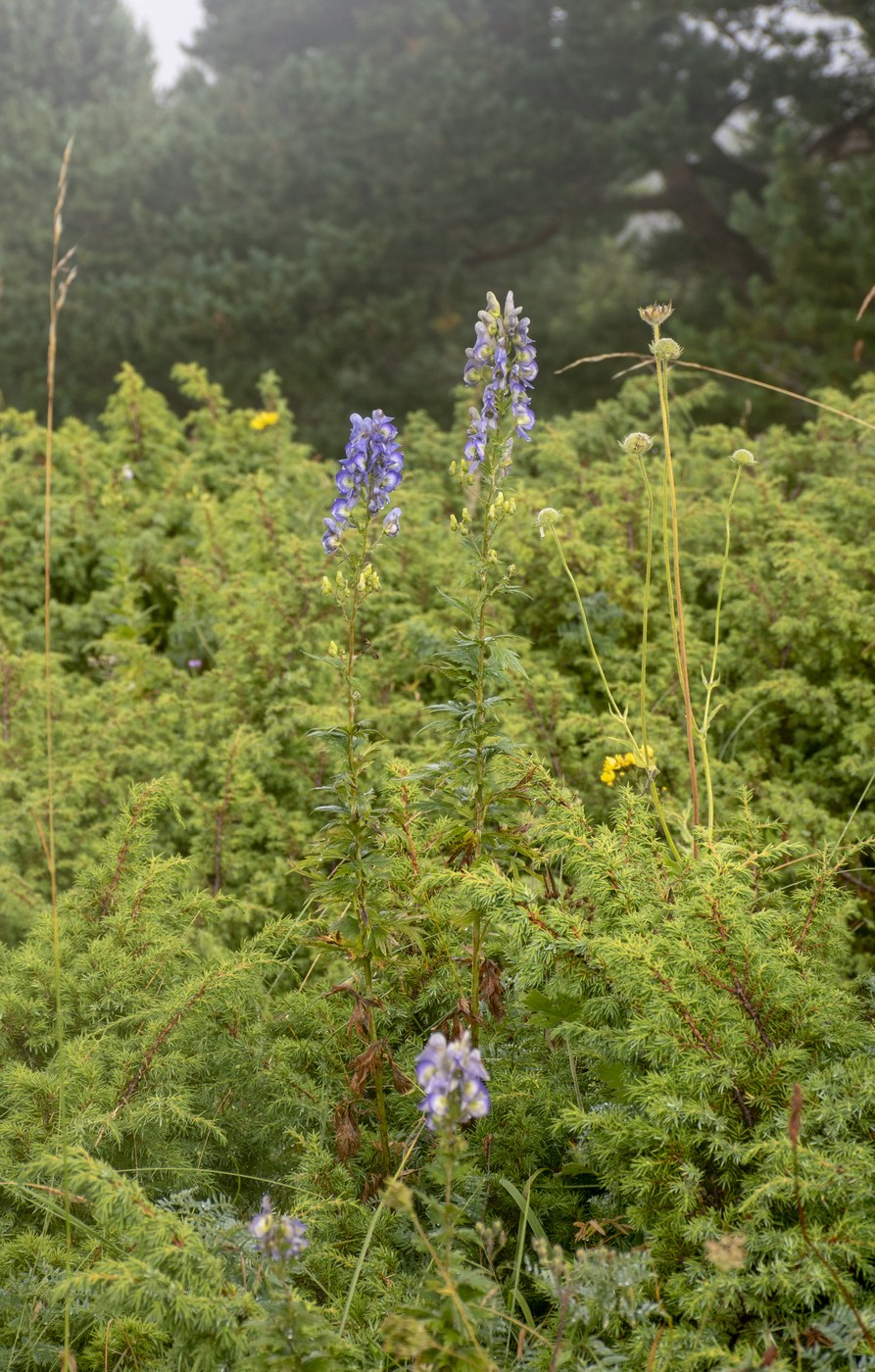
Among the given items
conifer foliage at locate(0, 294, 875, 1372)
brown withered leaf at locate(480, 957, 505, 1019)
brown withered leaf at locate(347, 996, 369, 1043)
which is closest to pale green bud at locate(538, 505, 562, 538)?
conifer foliage at locate(0, 294, 875, 1372)

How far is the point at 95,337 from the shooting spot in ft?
37.8

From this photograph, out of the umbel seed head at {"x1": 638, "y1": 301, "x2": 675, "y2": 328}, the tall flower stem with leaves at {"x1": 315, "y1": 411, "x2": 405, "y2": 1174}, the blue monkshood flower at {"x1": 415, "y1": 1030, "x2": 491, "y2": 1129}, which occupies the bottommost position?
the blue monkshood flower at {"x1": 415, "y1": 1030, "x2": 491, "y2": 1129}

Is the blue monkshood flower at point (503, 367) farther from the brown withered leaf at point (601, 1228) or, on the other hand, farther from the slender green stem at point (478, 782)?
the brown withered leaf at point (601, 1228)

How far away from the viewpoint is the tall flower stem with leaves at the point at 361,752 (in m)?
1.70

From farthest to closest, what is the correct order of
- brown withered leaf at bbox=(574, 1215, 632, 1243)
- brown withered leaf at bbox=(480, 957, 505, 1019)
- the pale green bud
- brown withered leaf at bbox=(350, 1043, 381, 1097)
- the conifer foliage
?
the pale green bud
brown withered leaf at bbox=(480, 957, 505, 1019)
brown withered leaf at bbox=(350, 1043, 381, 1097)
brown withered leaf at bbox=(574, 1215, 632, 1243)
the conifer foliage

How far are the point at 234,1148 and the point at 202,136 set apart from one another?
11.7 metres

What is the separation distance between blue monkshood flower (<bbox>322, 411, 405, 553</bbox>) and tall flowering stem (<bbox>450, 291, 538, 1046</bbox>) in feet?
0.36

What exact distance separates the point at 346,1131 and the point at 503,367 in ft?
4.08

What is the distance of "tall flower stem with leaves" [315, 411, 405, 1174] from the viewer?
1696 millimetres

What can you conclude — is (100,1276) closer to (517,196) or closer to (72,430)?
(72,430)

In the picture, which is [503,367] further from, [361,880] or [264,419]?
[264,419]

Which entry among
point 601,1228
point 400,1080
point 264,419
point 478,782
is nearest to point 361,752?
point 478,782

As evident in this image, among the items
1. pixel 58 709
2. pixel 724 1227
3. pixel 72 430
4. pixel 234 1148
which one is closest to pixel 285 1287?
pixel 724 1227

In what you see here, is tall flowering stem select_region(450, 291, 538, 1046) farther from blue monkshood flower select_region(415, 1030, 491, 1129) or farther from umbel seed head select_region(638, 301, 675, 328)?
blue monkshood flower select_region(415, 1030, 491, 1129)
